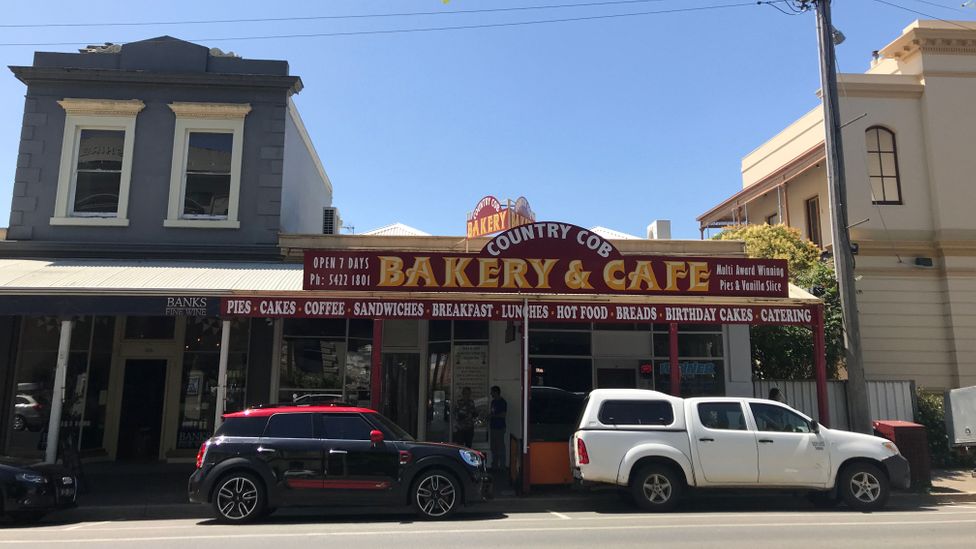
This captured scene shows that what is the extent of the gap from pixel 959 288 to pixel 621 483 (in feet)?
43.1

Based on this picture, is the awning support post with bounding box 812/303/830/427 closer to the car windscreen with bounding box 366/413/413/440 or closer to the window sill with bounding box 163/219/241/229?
the car windscreen with bounding box 366/413/413/440

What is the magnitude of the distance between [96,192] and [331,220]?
584cm

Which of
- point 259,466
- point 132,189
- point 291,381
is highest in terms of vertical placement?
point 132,189

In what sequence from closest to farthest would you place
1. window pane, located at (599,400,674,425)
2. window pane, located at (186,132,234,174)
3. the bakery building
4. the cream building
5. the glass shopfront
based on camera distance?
window pane, located at (599,400,674,425), the bakery building, the glass shopfront, window pane, located at (186,132,234,174), the cream building

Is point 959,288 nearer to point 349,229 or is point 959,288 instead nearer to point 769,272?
point 769,272

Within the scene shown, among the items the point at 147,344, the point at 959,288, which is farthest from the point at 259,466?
the point at 959,288

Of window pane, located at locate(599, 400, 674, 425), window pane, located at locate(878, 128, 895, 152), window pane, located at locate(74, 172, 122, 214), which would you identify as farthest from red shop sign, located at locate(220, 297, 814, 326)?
window pane, located at locate(878, 128, 895, 152)

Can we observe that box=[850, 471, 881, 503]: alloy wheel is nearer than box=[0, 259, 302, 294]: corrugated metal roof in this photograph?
Yes

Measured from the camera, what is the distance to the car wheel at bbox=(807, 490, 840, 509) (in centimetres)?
1075

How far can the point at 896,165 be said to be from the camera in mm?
18797

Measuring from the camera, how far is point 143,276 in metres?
13.3

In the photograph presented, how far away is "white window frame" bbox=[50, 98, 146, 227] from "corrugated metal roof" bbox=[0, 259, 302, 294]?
3.61 ft

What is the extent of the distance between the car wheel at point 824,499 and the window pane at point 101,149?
52.1ft

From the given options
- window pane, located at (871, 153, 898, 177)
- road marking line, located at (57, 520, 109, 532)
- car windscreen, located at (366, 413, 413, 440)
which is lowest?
road marking line, located at (57, 520, 109, 532)
